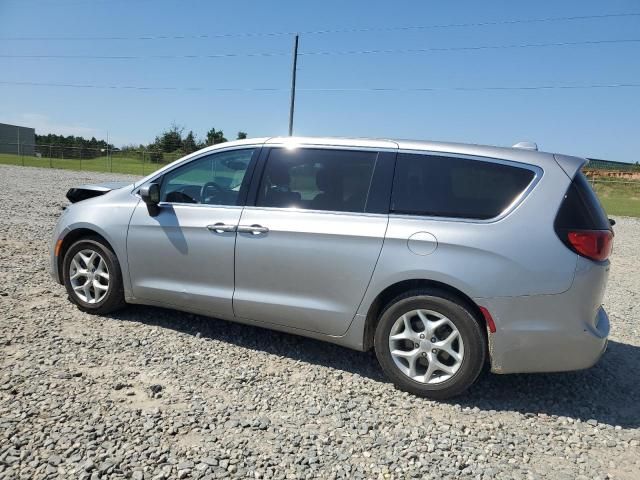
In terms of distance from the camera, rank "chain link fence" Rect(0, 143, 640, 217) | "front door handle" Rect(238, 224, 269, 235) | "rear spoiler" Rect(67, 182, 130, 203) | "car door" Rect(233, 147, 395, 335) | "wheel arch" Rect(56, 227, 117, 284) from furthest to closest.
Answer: "chain link fence" Rect(0, 143, 640, 217) → "rear spoiler" Rect(67, 182, 130, 203) → "wheel arch" Rect(56, 227, 117, 284) → "front door handle" Rect(238, 224, 269, 235) → "car door" Rect(233, 147, 395, 335)

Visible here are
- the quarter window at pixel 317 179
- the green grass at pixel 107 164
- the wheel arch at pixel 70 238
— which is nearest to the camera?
the quarter window at pixel 317 179

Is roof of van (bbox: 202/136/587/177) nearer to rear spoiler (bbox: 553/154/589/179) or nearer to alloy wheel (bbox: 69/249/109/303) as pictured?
rear spoiler (bbox: 553/154/589/179)

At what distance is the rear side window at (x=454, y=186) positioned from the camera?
129 inches

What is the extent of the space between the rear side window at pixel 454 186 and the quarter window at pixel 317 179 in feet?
0.90

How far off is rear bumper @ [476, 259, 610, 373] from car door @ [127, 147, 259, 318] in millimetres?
2051

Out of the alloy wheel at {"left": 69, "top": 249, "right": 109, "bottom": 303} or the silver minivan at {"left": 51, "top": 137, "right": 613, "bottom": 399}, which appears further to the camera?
the alloy wheel at {"left": 69, "top": 249, "right": 109, "bottom": 303}

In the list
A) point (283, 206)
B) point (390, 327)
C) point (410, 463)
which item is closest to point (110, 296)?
point (283, 206)

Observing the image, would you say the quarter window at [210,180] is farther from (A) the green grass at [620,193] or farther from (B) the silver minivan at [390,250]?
(A) the green grass at [620,193]

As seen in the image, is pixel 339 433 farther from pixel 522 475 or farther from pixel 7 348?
pixel 7 348

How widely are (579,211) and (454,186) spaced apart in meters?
0.81

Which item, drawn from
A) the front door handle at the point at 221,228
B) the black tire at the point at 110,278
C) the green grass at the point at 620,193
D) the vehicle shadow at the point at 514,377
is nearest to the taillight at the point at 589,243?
the vehicle shadow at the point at 514,377

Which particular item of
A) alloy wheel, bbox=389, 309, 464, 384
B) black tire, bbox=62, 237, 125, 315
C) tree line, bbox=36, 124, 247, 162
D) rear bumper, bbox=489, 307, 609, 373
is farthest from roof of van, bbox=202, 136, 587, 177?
tree line, bbox=36, 124, 247, 162

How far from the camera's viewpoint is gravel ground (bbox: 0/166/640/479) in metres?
2.58

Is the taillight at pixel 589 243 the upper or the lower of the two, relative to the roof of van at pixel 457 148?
lower
